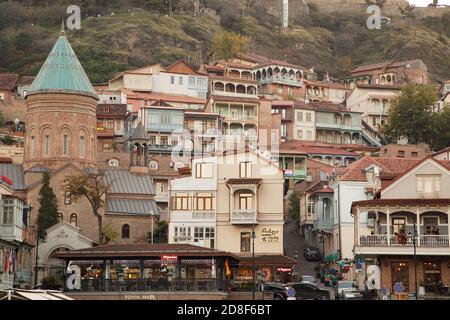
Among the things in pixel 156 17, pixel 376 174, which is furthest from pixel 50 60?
pixel 156 17

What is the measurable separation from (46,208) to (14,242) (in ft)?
42.1

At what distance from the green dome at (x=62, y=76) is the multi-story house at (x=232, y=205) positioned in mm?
18936

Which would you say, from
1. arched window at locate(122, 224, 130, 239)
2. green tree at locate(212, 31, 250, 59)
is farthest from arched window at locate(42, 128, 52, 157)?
green tree at locate(212, 31, 250, 59)

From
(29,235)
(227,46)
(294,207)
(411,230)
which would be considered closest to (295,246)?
(294,207)

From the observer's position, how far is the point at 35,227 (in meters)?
75.4

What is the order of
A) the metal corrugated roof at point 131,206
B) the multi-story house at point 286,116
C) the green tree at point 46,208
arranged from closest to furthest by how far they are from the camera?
the green tree at point 46,208
the metal corrugated roof at point 131,206
the multi-story house at point 286,116

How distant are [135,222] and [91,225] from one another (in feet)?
12.2

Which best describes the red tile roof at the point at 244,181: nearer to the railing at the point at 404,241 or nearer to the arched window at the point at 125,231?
the railing at the point at 404,241

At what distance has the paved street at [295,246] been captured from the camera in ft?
243

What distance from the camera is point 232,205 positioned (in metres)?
70.8

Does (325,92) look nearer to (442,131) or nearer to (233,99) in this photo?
(233,99)

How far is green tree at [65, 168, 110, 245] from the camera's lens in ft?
251

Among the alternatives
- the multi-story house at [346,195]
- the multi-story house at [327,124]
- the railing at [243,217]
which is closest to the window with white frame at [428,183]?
the multi-story house at [346,195]
